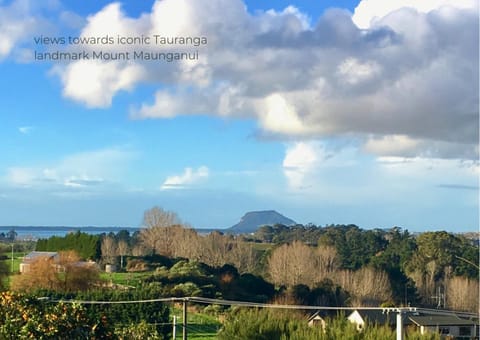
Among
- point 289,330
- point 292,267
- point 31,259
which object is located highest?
point 31,259

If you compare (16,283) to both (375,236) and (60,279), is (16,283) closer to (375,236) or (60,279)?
(60,279)

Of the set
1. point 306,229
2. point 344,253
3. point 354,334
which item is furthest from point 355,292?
point 306,229

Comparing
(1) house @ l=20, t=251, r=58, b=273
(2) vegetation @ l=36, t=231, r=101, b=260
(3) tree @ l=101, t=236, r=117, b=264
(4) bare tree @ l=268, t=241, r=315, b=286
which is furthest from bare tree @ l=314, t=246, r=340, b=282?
(1) house @ l=20, t=251, r=58, b=273

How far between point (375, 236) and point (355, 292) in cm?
2105

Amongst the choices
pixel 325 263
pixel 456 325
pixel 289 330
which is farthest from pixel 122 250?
pixel 289 330

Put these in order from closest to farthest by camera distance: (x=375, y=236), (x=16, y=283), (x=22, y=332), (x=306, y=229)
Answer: (x=22, y=332) < (x=16, y=283) < (x=375, y=236) < (x=306, y=229)

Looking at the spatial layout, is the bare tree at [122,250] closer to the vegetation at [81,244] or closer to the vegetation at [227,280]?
the vegetation at [227,280]

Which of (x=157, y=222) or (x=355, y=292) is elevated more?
(x=157, y=222)

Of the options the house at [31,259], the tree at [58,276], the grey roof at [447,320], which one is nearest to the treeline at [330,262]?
the tree at [58,276]

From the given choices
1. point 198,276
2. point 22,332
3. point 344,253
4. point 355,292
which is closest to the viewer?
point 22,332

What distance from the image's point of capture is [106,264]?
4625cm

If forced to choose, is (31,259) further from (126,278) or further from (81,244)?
(81,244)

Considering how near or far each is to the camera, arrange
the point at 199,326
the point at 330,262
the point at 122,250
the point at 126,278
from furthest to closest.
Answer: the point at 122,250 → the point at 330,262 → the point at 126,278 → the point at 199,326

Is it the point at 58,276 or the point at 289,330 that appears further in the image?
the point at 58,276
